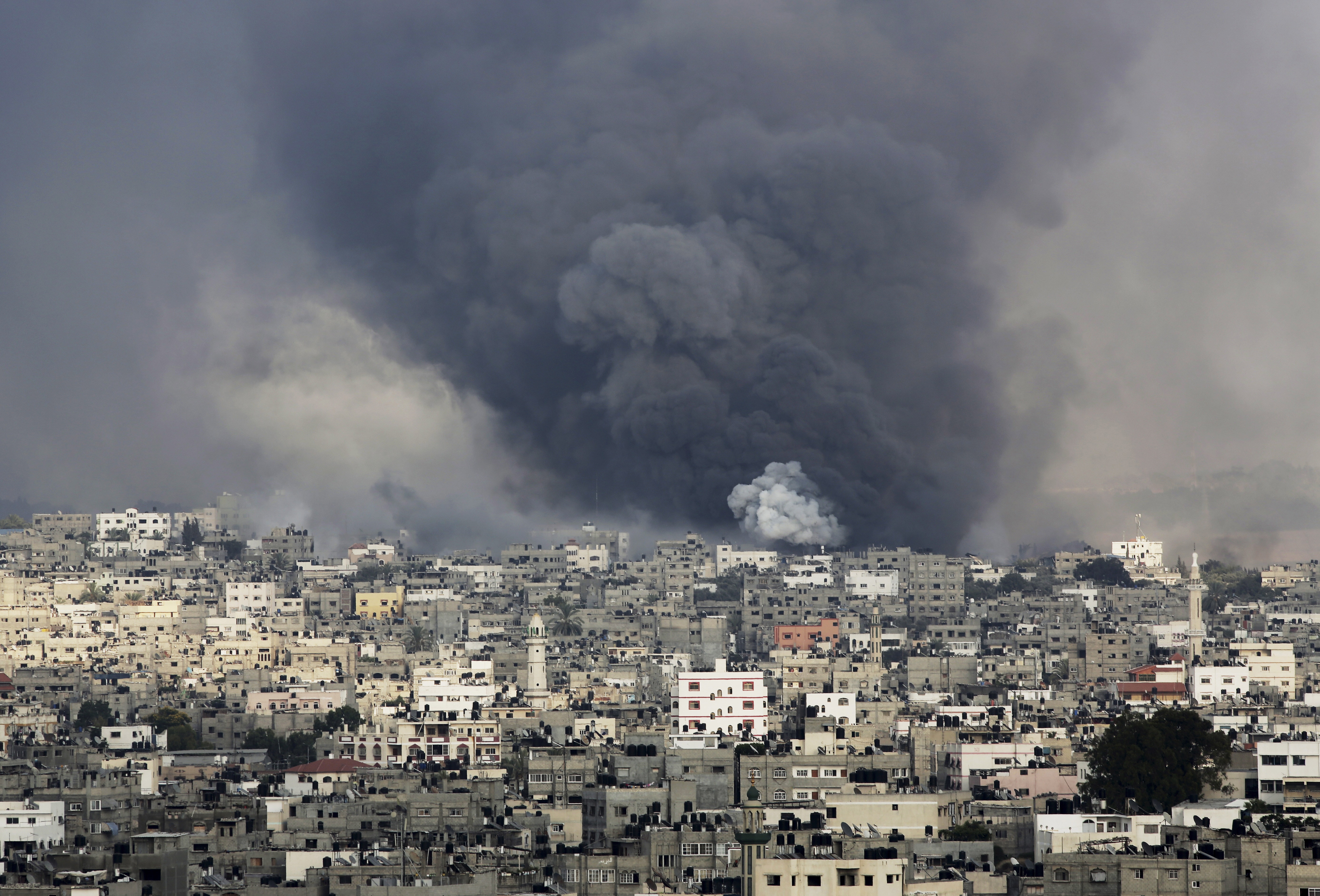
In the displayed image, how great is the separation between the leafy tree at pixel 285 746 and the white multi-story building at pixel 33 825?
19.0m

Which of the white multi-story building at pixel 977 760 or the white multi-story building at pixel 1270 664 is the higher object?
the white multi-story building at pixel 1270 664

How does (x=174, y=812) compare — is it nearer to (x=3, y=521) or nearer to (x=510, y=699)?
(x=510, y=699)

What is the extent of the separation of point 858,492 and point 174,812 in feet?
238

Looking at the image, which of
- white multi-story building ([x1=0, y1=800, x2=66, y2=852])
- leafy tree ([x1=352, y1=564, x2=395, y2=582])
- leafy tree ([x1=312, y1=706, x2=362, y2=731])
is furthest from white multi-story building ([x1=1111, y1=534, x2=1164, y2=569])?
white multi-story building ([x1=0, y1=800, x2=66, y2=852])

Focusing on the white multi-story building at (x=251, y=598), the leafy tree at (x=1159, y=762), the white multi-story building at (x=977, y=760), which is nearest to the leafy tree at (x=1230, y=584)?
the white multi-story building at (x=251, y=598)

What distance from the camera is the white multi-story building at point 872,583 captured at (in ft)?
373

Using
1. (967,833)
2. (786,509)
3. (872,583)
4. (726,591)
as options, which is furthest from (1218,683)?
(726,591)

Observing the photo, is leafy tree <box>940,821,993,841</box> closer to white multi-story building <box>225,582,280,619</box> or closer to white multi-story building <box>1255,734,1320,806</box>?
white multi-story building <box>1255,734,1320,806</box>

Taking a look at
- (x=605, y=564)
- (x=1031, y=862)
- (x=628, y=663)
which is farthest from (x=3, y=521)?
(x=1031, y=862)

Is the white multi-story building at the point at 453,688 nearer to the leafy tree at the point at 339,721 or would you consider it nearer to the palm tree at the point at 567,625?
the leafy tree at the point at 339,721

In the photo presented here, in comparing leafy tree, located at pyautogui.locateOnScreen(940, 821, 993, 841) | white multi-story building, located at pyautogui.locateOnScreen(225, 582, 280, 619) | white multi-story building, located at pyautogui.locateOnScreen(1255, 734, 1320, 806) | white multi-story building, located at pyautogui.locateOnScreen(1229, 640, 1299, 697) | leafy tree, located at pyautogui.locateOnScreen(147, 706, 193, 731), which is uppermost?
white multi-story building, located at pyautogui.locateOnScreen(225, 582, 280, 619)

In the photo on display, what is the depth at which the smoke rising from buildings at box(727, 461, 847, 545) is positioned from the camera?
112562 mm

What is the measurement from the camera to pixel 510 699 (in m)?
74.4

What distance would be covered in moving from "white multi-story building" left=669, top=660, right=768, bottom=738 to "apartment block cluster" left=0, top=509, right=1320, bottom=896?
0.28 ft
